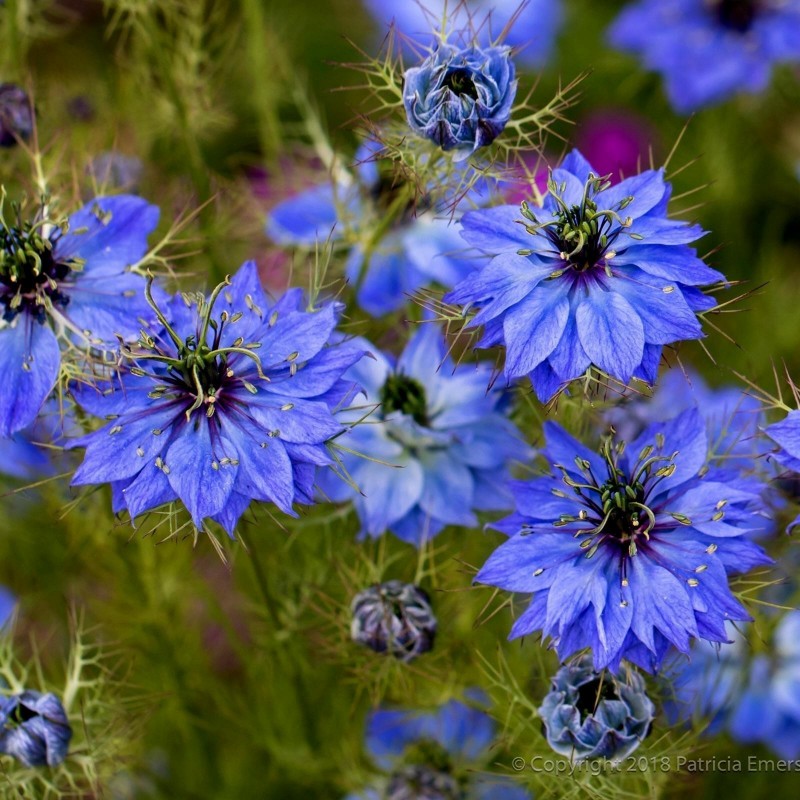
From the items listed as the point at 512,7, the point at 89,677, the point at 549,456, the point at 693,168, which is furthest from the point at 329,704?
the point at 512,7

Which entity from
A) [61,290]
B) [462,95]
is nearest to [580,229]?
[462,95]

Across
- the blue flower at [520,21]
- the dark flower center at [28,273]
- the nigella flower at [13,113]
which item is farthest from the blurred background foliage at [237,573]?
the blue flower at [520,21]

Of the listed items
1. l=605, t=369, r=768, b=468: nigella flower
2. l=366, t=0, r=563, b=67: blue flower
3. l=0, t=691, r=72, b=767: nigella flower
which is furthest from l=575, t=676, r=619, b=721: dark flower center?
l=366, t=0, r=563, b=67: blue flower

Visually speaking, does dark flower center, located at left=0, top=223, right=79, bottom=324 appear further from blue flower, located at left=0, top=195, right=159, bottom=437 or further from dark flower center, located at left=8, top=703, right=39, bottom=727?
dark flower center, located at left=8, top=703, right=39, bottom=727

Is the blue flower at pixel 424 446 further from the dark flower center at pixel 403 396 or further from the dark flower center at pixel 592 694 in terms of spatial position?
the dark flower center at pixel 592 694

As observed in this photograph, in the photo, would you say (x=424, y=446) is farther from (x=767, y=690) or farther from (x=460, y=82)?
(x=767, y=690)
